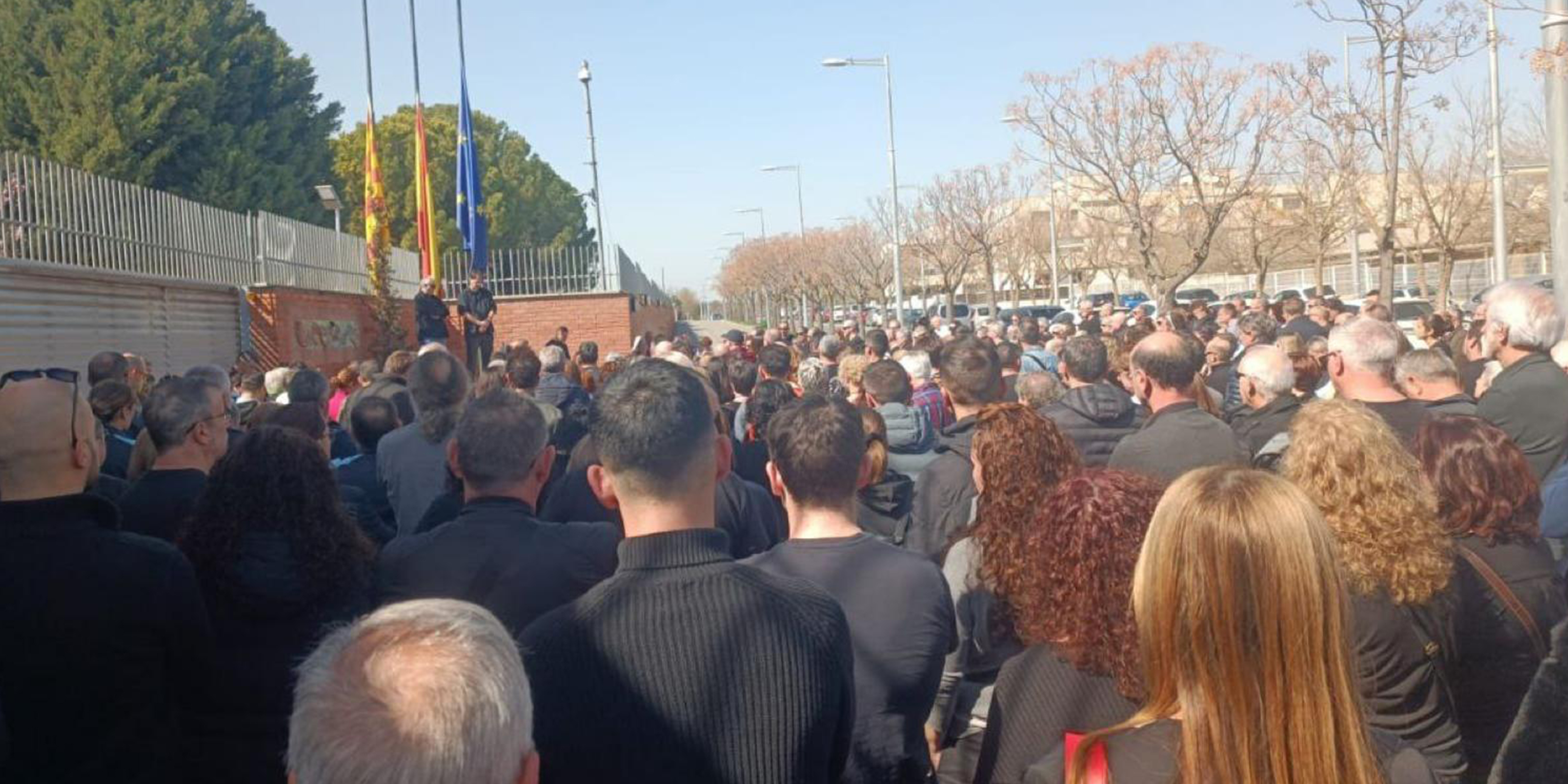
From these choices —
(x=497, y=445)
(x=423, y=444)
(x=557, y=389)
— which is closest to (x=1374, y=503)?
(x=497, y=445)

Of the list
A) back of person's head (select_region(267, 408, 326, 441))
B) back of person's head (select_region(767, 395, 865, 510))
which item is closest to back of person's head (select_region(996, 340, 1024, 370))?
back of person's head (select_region(267, 408, 326, 441))

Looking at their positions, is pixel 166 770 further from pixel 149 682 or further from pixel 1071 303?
pixel 1071 303

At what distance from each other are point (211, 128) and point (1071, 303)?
35176 mm

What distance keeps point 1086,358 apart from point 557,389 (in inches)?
155

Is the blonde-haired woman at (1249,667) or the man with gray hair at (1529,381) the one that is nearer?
Answer: the blonde-haired woman at (1249,667)

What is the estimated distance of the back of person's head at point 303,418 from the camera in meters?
5.54

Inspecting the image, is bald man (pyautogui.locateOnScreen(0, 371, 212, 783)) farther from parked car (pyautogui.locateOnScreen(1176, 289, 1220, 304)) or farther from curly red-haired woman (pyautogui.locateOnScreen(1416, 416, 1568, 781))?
parked car (pyautogui.locateOnScreen(1176, 289, 1220, 304))

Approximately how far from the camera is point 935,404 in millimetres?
8562

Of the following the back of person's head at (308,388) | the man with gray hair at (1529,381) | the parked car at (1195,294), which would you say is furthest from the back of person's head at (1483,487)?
the parked car at (1195,294)

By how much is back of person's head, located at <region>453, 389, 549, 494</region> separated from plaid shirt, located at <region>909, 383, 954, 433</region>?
465cm

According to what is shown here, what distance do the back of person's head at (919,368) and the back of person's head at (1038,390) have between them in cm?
176

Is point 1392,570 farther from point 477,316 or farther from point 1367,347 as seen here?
point 477,316

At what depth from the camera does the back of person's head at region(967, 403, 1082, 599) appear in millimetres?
3736

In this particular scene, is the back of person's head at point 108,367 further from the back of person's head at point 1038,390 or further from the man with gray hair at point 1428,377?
the man with gray hair at point 1428,377
